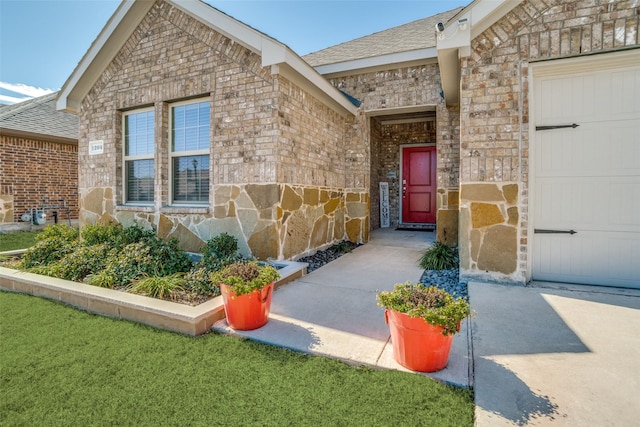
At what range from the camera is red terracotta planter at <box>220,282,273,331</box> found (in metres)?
2.59

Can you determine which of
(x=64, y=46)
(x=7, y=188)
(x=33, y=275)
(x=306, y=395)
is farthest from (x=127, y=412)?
(x=7, y=188)

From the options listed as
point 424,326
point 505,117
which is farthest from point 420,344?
point 505,117

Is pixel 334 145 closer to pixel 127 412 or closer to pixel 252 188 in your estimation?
pixel 252 188

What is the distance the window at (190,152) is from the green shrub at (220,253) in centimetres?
103

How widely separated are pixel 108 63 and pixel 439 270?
652 cm

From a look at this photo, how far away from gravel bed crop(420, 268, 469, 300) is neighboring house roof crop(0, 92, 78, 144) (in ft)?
34.8

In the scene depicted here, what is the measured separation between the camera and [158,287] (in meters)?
3.26

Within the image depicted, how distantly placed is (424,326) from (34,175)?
37.8 ft

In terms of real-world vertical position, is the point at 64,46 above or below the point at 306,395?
above

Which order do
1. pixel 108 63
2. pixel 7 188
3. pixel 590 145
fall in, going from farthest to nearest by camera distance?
pixel 7 188
pixel 108 63
pixel 590 145

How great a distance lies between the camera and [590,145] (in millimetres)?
3627

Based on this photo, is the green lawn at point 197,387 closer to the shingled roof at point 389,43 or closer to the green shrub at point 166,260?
the green shrub at point 166,260

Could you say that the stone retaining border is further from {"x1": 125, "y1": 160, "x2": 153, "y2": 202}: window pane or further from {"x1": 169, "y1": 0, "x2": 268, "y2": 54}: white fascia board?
{"x1": 169, "y1": 0, "x2": 268, "y2": 54}: white fascia board

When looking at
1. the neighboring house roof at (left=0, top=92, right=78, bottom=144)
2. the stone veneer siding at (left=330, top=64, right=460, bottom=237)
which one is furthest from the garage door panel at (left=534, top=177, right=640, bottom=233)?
the neighboring house roof at (left=0, top=92, right=78, bottom=144)
